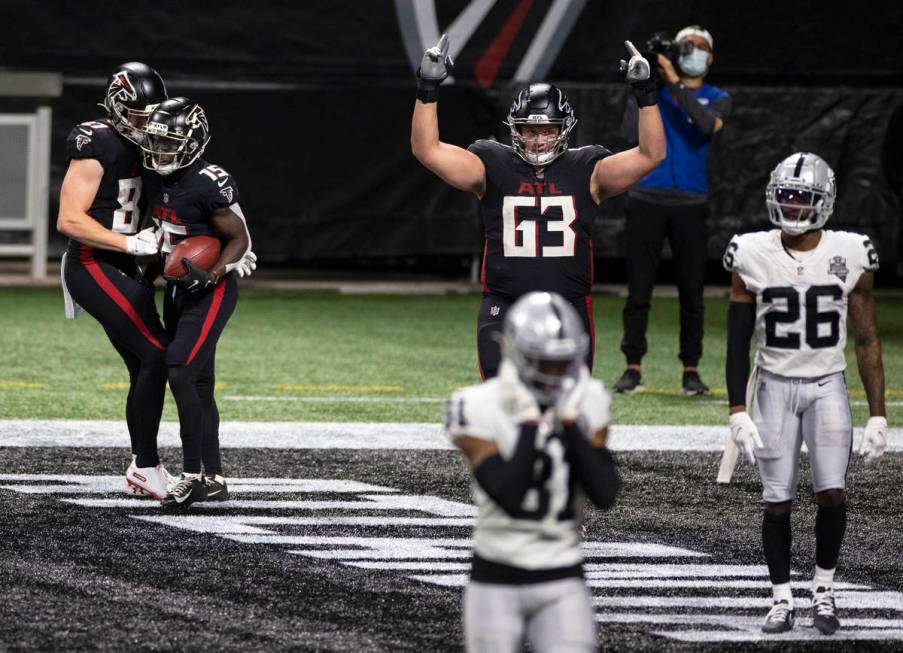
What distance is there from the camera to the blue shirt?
1134 centimetres

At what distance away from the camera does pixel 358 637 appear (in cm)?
552

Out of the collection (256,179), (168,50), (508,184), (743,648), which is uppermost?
(168,50)

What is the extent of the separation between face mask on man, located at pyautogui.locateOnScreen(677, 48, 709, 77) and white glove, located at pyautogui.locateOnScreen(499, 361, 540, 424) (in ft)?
25.1

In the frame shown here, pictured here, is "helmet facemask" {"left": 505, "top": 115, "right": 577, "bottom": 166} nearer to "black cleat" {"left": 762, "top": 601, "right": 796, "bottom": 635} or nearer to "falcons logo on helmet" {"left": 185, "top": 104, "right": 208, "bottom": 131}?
"falcons logo on helmet" {"left": 185, "top": 104, "right": 208, "bottom": 131}

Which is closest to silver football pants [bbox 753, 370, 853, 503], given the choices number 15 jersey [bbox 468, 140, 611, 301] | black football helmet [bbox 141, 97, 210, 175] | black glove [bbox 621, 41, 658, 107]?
number 15 jersey [bbox 468, 140, 611, 301]

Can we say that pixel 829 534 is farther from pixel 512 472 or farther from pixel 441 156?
pixel 441 156

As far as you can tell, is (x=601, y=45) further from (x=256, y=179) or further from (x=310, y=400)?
(x=310, y=400)

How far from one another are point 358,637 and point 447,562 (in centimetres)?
119

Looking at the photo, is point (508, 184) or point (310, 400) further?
point (310, 400)

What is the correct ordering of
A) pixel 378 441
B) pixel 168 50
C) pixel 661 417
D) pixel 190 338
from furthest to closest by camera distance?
1. pixel 168 50
2. pixel 661 417
3. pixel 378 441
4. pixel 190 338

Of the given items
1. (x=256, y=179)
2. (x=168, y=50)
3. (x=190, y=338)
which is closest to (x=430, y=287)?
(x=256, y=179)

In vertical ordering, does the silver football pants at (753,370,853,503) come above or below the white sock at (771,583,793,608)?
above

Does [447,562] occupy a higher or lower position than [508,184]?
lower

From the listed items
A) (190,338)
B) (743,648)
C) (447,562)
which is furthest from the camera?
(190,338)
